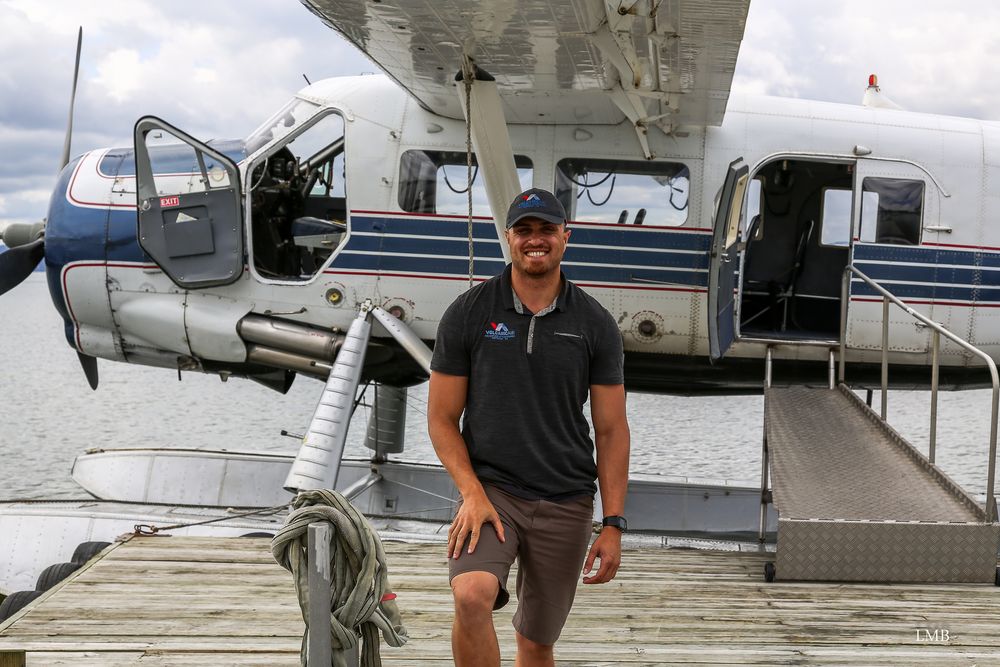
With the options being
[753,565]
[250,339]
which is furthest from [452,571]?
[250,339]

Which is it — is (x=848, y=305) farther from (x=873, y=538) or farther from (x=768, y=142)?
(x=873, y=538)

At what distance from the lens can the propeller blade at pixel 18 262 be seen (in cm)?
822

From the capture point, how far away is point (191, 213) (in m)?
7.82

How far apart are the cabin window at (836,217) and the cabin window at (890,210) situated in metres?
0.84

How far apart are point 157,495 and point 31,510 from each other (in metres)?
1.62

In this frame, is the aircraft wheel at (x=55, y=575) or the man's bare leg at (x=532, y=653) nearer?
the man's bare leg at (x=532, y=653)

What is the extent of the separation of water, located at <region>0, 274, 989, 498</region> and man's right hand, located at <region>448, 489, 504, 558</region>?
48.5ft

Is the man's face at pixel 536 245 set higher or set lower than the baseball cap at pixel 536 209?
lower

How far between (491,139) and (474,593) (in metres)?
4.34

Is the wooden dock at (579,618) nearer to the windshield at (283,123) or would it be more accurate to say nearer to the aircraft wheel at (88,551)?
the aircraft wheel at (88,551)

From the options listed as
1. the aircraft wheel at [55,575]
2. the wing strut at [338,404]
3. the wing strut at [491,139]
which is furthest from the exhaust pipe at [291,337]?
the aircraft wheel at [55,575]

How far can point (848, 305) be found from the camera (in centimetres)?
795

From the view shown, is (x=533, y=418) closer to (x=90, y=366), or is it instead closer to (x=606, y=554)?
(x=606, y=554)

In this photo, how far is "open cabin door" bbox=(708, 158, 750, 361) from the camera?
22.0 feet
